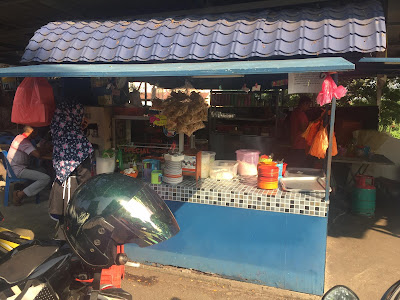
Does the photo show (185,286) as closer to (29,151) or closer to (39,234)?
(39,234)

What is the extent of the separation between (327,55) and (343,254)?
2.75m

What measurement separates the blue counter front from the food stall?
1 cm

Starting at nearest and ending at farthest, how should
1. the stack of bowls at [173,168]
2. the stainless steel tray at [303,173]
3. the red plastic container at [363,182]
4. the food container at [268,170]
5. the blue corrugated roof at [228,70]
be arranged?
the blue corrugated roof at [228,70]
the food container at [268,170]
the stack of bowls at [173,168]
the stainless steel tray at [303,173]
the red plastic container at [363,182]

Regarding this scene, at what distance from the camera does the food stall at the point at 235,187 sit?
10.9 ft

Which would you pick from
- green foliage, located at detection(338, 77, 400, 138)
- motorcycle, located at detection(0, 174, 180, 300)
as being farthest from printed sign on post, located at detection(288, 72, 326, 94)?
green foliage, located at detection(338, 77, 400, 138)

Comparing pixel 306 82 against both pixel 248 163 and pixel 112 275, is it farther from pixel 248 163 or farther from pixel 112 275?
pixel 112 275

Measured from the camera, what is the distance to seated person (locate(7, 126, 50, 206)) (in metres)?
5.75

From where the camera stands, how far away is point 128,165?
14.9 feet

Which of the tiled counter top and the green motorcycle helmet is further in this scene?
the tiled counter top

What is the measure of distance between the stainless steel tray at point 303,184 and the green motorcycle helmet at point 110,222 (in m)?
2.15

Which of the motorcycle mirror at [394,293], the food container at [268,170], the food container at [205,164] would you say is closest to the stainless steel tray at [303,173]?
the food container at [268,170]

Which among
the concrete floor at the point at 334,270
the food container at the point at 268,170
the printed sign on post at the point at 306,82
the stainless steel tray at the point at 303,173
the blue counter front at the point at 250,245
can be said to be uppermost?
the printed sign on post at the point at 306,82

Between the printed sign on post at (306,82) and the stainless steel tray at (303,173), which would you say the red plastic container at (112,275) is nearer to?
the printed sign on post at (306,82)

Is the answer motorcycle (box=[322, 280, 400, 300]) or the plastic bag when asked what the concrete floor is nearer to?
the plastic bag
